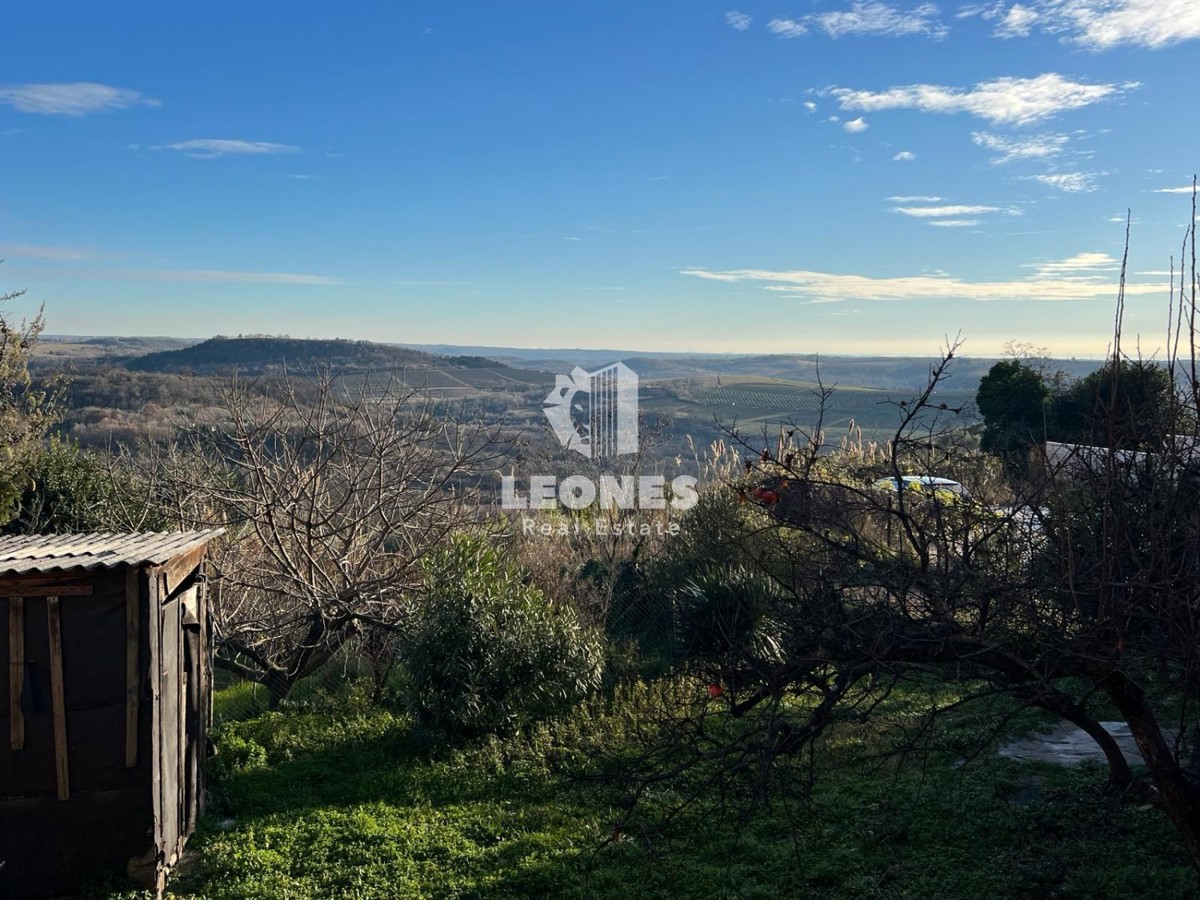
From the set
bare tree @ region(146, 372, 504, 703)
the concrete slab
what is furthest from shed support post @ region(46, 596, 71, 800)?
the concrete slab

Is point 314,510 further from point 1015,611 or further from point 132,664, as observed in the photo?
point 1015,611

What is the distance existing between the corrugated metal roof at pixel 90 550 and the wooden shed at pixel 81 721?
0.03 meters

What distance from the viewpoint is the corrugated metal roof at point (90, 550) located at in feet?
16.7

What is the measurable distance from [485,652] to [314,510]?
94.2 inches

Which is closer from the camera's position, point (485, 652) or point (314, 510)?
point (485, 652)

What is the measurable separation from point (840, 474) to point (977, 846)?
20.5 feet

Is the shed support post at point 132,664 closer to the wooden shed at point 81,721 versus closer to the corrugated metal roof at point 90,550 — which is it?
the wooden shed at point 81,721

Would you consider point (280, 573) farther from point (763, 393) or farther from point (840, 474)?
point (763, 393)

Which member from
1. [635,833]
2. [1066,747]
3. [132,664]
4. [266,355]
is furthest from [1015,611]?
[266,355]

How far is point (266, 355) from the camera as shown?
28.8 meters

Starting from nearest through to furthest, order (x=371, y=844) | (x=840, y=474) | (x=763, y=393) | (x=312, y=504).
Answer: (x=371, y=844) → (x=312, y=504) → (x=840, y=474) → (x=763, y=393)

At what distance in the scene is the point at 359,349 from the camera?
29.1m

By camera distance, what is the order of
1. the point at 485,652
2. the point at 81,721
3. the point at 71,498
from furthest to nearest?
the point at 71,498, the point at 485,652, the point at 81,721

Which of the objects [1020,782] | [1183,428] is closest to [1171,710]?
[1020,782]
